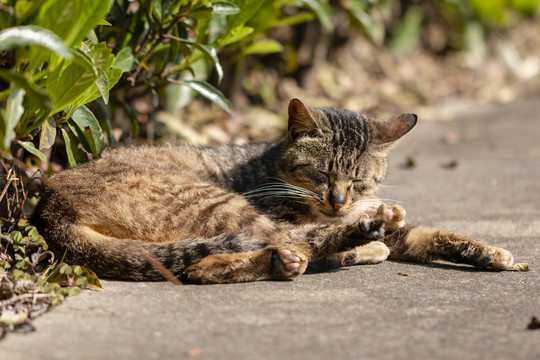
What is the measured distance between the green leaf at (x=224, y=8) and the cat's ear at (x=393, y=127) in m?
1.26

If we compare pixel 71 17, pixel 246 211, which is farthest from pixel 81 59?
pixel 246 211

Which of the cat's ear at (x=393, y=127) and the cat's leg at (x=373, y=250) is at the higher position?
the cat's ear at (x=393, y=127)

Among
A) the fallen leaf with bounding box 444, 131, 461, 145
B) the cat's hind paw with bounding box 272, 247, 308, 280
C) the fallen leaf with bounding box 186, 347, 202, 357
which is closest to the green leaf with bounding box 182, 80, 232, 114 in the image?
the cat's hind paw with bounding box 272, 247, 308, 280

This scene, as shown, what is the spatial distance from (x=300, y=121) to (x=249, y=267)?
1.39 meters

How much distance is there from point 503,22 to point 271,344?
11.2 m

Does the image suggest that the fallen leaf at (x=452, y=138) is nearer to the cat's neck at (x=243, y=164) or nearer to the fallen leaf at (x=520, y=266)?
the cat's neck at (x=243, y=164)

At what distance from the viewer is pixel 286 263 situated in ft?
9.92

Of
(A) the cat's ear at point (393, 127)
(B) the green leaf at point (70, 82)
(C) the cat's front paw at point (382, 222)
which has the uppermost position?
(A) the cat's ear at point (393, 127)

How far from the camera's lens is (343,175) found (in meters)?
4.02

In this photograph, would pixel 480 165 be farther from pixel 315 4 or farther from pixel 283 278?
pixel 283 278

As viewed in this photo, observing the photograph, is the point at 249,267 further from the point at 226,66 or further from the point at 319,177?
the point at 226,66

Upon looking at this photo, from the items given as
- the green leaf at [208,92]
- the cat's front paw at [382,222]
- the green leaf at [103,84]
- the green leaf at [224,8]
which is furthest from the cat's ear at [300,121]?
the green leaf at [103,84]

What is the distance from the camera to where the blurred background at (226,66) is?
110 inches

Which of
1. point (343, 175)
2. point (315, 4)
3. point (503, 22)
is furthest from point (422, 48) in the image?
point (343, 175)
